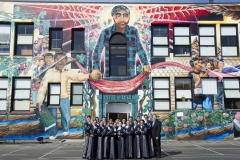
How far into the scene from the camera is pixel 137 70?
22812 millimetres

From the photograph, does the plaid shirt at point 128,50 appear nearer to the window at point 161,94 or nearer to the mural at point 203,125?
the window at point 161,94

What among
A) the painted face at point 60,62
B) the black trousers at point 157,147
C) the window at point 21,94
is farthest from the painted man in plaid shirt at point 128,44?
the black trousers at point 157,147

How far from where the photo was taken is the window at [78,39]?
23450 millimetres

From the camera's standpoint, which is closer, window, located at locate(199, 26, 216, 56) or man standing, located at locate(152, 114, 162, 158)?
man standing, located at locate(152, 114, 162, 158)

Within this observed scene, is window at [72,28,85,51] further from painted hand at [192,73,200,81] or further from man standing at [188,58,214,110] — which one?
painted hand at [192,73,200,81]

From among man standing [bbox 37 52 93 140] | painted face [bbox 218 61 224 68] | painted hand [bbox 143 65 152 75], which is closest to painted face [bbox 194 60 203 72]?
painted face [bbox 218 61 224 68]

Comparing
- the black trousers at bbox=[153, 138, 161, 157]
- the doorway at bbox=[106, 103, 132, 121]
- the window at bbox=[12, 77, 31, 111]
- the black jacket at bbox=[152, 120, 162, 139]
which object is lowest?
the black trousers at bbox=[153, 138, 161, 157]

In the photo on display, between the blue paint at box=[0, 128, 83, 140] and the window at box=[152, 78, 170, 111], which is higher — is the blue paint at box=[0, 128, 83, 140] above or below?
below

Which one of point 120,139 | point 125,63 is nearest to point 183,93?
point 125,63

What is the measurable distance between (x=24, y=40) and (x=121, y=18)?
810 cm

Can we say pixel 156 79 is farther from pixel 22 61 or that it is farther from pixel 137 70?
pixel 22 61

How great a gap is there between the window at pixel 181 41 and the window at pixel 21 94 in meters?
12.2

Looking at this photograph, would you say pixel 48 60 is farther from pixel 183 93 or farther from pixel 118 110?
pixel 183 93

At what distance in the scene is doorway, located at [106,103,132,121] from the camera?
2262 cm
